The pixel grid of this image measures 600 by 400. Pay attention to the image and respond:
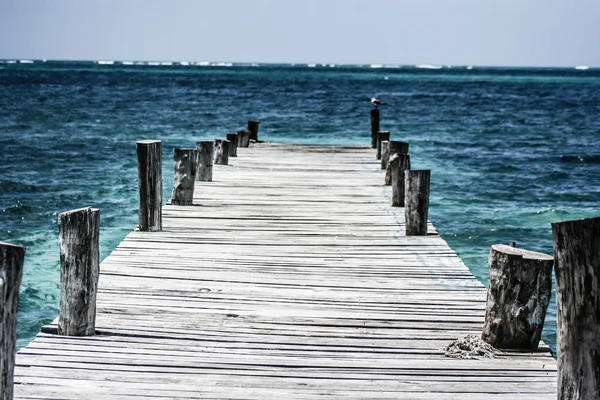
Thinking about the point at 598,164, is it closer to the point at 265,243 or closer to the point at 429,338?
the point at 265,243

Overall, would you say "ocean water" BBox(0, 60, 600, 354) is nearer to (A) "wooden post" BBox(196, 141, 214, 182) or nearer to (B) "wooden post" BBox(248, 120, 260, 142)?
(A) "wooden post" BBox(196, 141, 214, 182)

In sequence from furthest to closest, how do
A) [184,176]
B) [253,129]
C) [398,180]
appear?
[253,129], [398,180], [184,176]

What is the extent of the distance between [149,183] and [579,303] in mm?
5853

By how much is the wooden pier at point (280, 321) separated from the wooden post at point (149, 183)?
17 centimetres

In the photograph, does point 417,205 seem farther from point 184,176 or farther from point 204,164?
point 204,164

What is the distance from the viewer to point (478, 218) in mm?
16312

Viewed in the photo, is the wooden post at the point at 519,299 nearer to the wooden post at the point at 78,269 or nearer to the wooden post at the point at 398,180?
the wooden post at the point at 78,269

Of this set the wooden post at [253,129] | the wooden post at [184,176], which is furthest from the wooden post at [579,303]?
the wooden post at [253,129]

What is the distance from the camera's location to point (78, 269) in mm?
5555

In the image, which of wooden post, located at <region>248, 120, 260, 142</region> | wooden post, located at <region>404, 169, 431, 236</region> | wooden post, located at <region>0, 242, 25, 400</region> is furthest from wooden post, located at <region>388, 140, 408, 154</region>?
wooden post, located at <region>0, 242, 25, 400</region>

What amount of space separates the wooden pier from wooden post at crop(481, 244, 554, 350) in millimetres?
120

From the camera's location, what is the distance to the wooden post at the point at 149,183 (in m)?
8.97

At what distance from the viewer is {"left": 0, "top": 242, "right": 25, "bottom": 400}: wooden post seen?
3.62 meters

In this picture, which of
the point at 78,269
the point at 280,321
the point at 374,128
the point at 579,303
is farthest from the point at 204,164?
the point at 579,303
